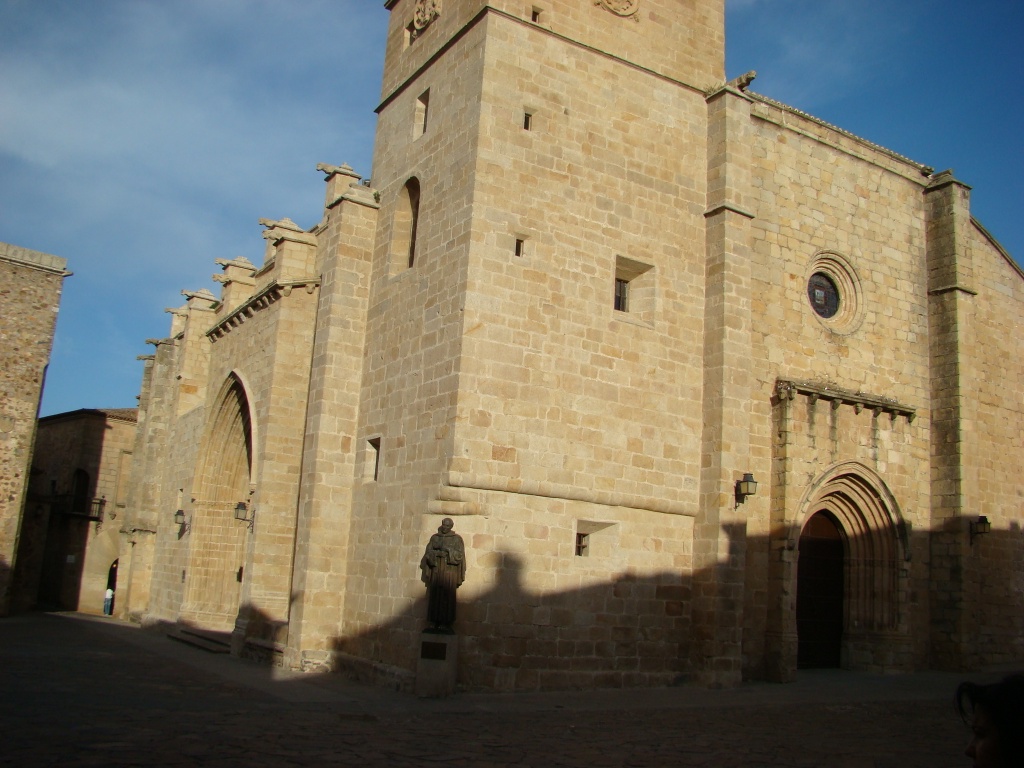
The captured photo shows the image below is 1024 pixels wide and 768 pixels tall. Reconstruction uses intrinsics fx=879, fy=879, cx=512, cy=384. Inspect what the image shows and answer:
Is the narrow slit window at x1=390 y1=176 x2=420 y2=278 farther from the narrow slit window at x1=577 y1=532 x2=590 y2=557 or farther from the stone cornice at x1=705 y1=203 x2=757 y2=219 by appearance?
the narrow slit window at x1=577 y1=532 x2=590 y2=557

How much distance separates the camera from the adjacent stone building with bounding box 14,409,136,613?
24156mm

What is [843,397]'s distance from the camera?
A: 555 inches

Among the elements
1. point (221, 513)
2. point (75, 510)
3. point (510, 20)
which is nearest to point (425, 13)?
point (510, 20)

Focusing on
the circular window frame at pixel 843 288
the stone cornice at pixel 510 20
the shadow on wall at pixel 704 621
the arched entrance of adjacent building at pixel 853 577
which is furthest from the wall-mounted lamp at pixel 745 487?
the stone cornice at pixel 510 20

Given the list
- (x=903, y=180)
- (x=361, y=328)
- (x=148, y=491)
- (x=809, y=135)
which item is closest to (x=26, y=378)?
(x=148, y=491)

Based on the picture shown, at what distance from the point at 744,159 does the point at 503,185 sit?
4.33m

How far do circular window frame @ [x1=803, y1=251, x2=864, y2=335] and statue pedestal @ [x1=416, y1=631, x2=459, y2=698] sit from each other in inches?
340

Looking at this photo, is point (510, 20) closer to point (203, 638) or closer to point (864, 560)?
point (864, 560)

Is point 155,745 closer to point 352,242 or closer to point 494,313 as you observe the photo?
point 494,313

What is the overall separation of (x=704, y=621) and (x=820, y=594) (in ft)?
10.7

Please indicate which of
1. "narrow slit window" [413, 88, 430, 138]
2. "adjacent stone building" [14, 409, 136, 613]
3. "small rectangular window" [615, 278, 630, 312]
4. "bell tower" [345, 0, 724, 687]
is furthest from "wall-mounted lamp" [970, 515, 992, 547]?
"adjacent stone building" [14, 409, 136, 613]

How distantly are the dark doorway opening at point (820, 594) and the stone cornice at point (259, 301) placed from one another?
9101 millimetres

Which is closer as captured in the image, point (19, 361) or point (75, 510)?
point (19, 361)

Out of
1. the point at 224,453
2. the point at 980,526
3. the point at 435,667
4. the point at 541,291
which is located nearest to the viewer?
the point at 435,667
